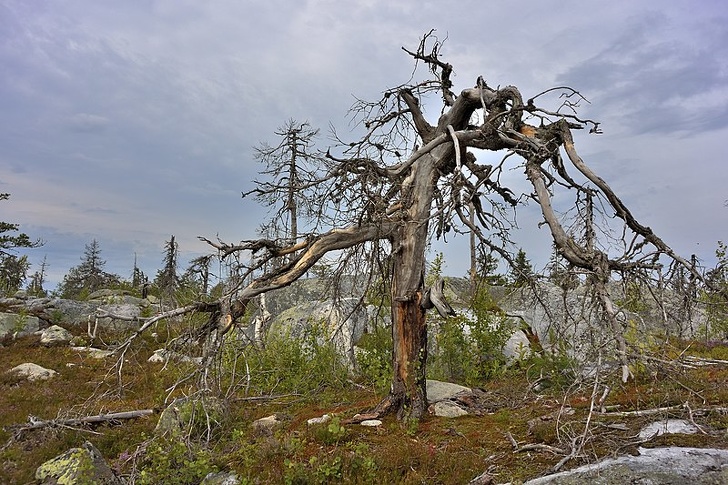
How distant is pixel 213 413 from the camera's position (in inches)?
349

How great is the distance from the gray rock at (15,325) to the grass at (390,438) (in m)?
10.1

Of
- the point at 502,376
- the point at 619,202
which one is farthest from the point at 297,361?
the point at 619,202

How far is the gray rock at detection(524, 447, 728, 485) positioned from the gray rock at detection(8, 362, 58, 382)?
50.3 feet

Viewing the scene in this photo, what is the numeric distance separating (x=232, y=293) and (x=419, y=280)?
2.88m

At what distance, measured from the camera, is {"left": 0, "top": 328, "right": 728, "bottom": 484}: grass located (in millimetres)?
5594

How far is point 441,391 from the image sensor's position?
9781 millimetres

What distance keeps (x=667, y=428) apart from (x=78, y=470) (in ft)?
24.3

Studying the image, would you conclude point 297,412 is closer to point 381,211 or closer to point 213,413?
point 213,413

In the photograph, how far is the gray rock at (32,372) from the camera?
14805 mm

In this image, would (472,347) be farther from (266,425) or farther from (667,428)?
(667,428)

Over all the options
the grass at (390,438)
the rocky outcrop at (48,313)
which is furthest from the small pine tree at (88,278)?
the grass at (390,438)

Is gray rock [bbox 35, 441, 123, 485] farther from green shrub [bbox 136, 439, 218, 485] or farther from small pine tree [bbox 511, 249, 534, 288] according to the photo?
small pine tree [bbox 511, 249, 534, 288]

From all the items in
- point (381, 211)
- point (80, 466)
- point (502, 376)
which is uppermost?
point (381, 211)

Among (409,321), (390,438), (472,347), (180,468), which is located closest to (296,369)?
(472,347)
